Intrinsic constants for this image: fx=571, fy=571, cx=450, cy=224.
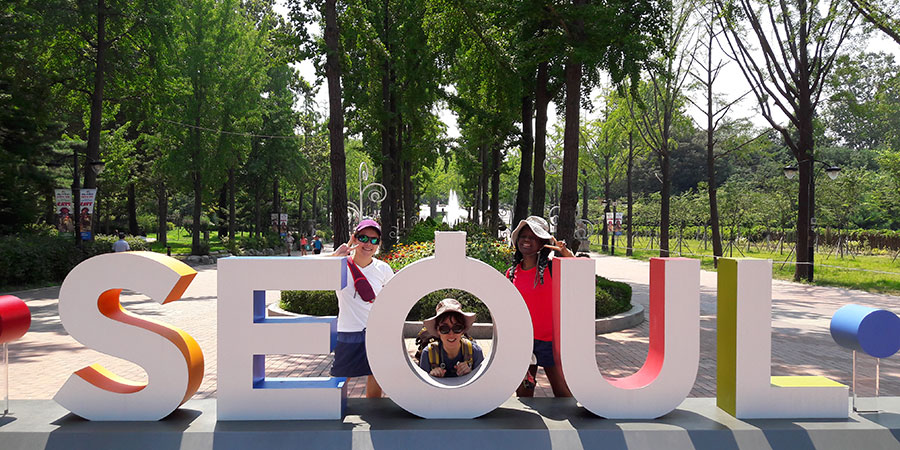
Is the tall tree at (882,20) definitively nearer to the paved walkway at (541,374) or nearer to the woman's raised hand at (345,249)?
the paved walkway at (541,374)

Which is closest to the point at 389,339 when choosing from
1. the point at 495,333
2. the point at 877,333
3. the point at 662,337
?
the point at 495,333

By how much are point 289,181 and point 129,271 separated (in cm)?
3901

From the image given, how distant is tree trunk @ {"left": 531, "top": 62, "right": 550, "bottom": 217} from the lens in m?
16.2

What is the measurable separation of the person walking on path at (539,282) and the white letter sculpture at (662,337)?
0.86 ft

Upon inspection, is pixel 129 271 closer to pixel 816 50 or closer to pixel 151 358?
pixel 151 358

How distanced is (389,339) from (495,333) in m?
0.72

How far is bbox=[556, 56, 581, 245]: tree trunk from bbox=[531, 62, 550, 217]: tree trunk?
3.52m

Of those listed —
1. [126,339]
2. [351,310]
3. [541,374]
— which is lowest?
[541,374]

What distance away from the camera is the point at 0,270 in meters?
16.1

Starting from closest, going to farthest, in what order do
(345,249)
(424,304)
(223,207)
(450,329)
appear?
1. (450,329)
2. (345,249)
3. (424,304)
4. (223,207)

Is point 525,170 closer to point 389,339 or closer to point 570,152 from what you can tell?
point 570,152

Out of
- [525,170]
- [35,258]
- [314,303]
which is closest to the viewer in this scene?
[314,303]

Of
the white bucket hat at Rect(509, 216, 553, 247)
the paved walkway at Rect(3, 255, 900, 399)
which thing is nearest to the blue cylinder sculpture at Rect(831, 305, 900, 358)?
the white bucket hat at Rect(509, 216, 553, 247)

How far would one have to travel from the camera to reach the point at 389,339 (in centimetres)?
384
